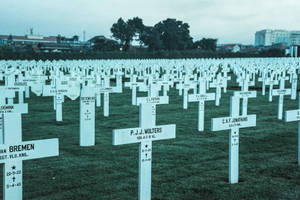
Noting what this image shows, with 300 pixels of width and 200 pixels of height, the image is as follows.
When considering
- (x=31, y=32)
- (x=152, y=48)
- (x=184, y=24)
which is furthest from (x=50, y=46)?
(x=31, y=32)

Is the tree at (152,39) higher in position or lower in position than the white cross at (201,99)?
higher

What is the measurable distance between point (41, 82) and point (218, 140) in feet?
28.4

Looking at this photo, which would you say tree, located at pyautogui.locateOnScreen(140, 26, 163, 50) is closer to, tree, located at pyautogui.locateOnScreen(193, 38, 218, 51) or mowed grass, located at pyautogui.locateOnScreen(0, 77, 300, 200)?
tree, located at pyautogui.locateOnScreen(193, 38, 218, 51)

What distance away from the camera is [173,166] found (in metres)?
6.63

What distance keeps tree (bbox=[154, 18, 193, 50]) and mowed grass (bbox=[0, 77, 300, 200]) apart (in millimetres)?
77177

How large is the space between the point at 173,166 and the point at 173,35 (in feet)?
265

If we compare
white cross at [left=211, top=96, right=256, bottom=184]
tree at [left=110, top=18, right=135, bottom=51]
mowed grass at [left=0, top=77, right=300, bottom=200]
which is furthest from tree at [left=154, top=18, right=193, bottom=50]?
white cross at [left=211, top=96, right=256, bottom=184]

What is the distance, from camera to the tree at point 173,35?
8706cm

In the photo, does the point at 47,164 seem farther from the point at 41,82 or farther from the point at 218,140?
the point at 41,82

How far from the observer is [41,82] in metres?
15.5

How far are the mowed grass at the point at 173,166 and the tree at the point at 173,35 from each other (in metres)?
77.2

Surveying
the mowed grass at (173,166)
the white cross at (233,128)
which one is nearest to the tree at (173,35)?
the mowed grass at (173,166)

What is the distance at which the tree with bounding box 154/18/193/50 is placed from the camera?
87062 mm

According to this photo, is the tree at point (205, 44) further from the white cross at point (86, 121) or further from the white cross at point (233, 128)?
the white cross at point (233, 128)
